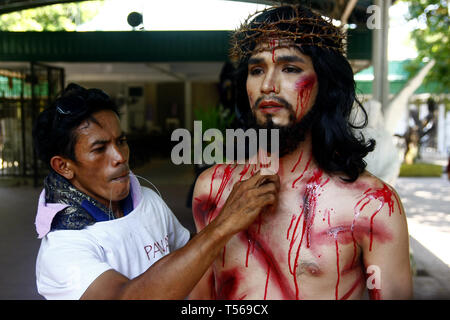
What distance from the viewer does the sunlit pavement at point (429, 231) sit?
3233 millimetres

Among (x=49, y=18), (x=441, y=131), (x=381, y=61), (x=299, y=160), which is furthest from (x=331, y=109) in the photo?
(x=441, y=131)

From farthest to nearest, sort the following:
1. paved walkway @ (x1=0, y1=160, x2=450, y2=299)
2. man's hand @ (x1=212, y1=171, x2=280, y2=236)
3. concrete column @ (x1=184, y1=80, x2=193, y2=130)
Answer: concrete column @ (x1=184, y1=80, x2=193, y2=130), paved walkway @ (x1=0, y1=160, x2=450, y2=299), man's hand @ (x1=212, y1=171, x2=280, y2=236)

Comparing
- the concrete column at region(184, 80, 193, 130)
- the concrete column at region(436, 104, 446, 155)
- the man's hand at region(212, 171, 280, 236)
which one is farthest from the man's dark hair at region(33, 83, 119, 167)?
the concrete column at region(436, 104, 446, 155)

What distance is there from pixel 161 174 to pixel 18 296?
766 centimetres

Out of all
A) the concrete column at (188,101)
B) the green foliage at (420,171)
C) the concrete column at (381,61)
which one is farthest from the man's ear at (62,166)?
the concrete column at (188,101)

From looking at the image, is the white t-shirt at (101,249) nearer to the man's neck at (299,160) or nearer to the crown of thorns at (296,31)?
the man's neck at (299,160)

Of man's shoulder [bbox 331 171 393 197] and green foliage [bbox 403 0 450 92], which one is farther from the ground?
green foliage [bbox 403 0 450 92]

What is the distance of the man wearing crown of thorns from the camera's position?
1265mm

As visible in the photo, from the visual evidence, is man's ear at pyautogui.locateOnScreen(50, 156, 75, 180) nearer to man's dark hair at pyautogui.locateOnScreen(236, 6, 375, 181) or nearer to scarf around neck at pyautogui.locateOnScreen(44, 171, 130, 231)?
scarf around neck at pyautogui.locateOnScreen(44, 171, 130, 231)

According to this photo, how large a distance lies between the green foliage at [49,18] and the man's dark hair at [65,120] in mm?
3637

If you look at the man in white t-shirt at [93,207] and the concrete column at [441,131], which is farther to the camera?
the concrete column at [441,131]

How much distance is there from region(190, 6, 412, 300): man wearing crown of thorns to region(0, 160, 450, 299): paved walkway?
285 millimetres

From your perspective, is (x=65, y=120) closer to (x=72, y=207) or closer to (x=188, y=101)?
(x=72, y=207)
